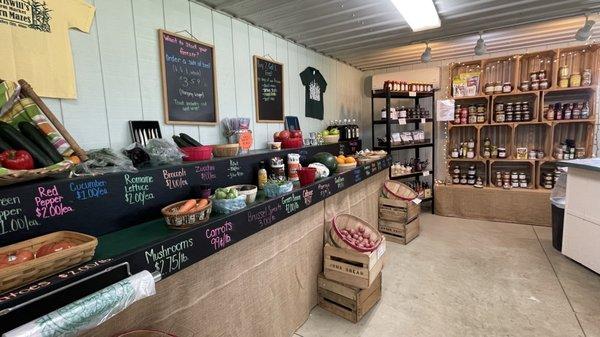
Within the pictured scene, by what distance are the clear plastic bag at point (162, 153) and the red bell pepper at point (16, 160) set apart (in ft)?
2.11

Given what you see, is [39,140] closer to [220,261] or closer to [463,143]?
[220,261]

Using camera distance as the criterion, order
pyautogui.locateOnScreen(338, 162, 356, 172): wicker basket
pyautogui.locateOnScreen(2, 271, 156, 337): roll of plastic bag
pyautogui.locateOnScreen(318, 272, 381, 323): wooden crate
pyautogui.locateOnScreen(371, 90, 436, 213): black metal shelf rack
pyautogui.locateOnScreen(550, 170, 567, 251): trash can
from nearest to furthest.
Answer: pyautogui.locateOnScreen(2, 271, 156, 337): roll of plastic bag < pyautogui.locateOnScreen(318, 272, 381, 323): wooden crate < pyautogui.locateOnScreen(338, 162, 356, 172): wicker basket < pyautogui.locateOnScreen(550, 170, 567, 251): trash can < pyautogui.locateOnScreen(371, 90, 436, 213): black metal shelf rack

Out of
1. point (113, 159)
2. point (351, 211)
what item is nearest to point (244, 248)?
point (113, 159)

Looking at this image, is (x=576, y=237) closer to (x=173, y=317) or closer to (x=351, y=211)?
(x=351, y=211)

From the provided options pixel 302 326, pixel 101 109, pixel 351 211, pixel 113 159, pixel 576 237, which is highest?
pixel 101 109

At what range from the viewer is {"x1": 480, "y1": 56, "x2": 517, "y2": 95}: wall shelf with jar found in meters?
4.64

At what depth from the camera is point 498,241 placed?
3879 mm

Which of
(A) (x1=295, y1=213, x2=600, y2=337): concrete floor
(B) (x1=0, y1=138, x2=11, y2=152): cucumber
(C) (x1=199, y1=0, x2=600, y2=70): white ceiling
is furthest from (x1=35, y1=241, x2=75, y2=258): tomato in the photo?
(C) (x1=199, y1=0, x2=600, y2=70): white ceiling

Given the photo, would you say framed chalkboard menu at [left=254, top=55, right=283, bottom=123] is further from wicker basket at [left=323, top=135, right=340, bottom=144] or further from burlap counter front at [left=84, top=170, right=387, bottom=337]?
burlap counter front at [left=84, top=170, right=387, bottom=337]

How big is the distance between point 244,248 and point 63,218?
957 mm

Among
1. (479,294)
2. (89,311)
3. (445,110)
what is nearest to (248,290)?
(89,311)

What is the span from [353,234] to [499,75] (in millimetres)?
4182

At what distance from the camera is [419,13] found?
9.53 ft

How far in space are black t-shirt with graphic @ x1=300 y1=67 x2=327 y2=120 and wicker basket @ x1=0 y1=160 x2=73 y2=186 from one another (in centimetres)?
310
